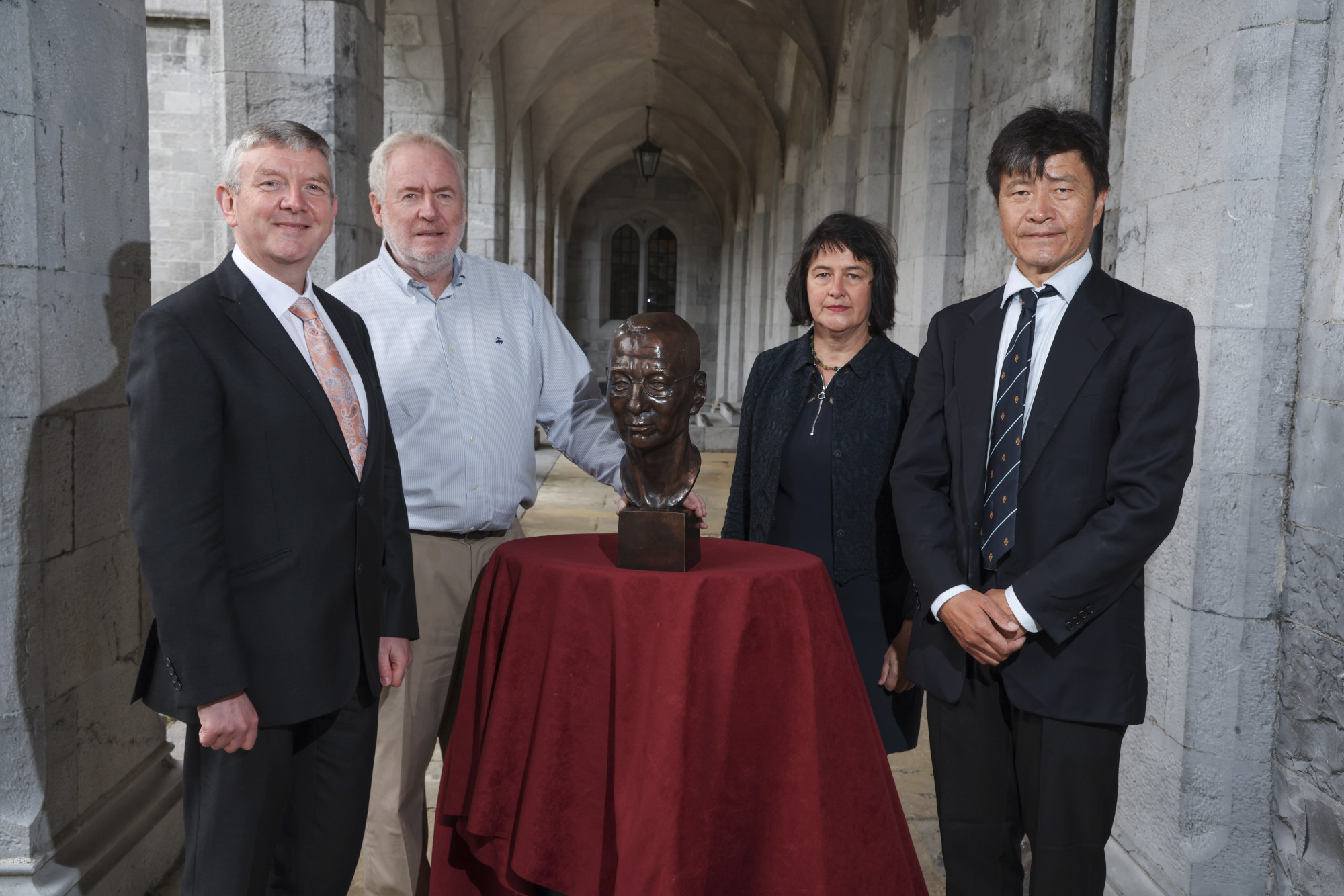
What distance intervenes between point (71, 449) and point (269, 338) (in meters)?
0.91

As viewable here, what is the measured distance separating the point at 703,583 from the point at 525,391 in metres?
0.94

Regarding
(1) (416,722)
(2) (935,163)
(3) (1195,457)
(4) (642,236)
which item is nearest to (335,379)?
(1) (416,722)

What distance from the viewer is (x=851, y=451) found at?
7.40 feet

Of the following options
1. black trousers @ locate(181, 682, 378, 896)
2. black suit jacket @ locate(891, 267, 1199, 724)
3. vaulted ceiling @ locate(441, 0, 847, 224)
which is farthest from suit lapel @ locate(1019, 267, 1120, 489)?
vaulted ceiling @ locate(441, 0, 847, 224)

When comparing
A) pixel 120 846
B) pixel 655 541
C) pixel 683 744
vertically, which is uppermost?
pixel 655 541

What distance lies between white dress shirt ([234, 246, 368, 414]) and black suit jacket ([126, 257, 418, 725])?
0.03 m

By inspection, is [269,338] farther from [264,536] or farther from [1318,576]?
[1318,576]

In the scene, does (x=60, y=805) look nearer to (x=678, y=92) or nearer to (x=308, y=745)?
(x=308, y=745)

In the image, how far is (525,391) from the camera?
8.01 ft

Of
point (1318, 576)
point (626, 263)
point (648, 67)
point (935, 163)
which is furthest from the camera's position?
point (626, 263)

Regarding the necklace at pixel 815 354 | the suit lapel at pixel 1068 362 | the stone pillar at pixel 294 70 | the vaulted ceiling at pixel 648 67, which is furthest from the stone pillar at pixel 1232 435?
the vaulted ceiling at pixel 648 67

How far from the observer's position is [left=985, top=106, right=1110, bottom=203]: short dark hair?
1806 millimetres

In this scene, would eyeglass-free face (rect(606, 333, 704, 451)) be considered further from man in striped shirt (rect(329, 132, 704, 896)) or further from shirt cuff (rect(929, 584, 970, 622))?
shirt cuff (rect(929, 584, 970, 622))

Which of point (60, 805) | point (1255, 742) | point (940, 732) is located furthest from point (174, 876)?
point (1255, 742)
